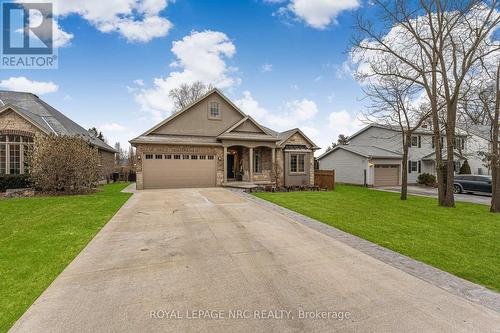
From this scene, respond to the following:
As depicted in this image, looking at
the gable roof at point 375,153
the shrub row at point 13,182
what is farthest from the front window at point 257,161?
the shrub row at point 13,182

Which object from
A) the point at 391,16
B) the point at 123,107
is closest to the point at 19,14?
the point at 123,107

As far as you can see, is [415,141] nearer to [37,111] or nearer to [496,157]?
[496,157]

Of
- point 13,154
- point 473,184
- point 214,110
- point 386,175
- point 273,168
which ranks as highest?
point 214,110

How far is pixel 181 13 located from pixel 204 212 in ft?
43.9

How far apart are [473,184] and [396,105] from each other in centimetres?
969

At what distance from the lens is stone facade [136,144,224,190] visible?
16531mm

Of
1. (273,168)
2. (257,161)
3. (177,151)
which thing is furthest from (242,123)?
(177,151)

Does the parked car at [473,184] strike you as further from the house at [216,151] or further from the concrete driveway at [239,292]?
the concrete driveway at [239,292]

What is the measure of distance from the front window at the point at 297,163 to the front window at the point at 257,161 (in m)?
2.62

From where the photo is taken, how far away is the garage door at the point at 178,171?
16.8m

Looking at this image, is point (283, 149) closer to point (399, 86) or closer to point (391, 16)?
point (399, 86)

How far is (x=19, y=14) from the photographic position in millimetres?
12070

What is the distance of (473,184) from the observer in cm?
1791

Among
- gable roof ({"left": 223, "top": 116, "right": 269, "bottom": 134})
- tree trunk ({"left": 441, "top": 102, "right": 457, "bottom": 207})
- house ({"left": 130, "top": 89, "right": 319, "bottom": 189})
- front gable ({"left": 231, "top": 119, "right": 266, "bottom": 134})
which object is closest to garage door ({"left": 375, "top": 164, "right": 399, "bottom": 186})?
house ({"left": 130, "top": 89, "right": 319, "bottom": 189})
